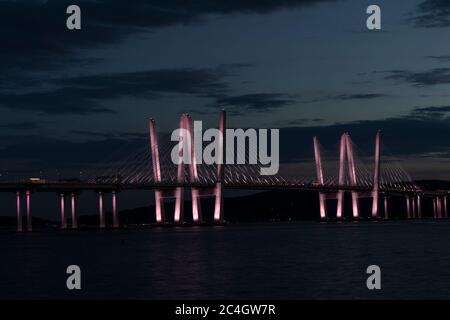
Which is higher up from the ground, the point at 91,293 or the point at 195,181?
the point at 195,181

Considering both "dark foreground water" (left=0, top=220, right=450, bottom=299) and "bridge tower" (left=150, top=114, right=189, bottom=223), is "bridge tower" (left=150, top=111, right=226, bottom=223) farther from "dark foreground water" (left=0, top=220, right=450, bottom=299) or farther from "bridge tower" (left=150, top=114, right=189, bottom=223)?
"dark foreground water" (left=0, top=220, right=450, bottom=299)

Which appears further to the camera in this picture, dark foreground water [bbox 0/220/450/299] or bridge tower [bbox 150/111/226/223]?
bridge tower [bbox 150/111/226/223]

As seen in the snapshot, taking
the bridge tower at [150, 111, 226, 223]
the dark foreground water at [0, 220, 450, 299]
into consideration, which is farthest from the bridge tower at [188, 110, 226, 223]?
the dark foreground water at [0, 220, 450, 299]

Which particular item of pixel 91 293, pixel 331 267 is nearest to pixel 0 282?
pixel 91 293

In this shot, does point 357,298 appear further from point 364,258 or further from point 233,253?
point 233,253

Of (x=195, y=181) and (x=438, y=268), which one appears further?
(x=195, y=181)

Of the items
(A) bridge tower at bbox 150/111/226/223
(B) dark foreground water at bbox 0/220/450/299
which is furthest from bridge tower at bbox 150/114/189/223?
(B) dark foreground water at bbox 0/220/450/299

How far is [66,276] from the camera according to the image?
150 feet

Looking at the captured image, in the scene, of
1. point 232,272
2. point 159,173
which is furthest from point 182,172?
point 232,272

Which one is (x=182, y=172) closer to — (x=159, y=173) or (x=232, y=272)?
(x=159, y=173)

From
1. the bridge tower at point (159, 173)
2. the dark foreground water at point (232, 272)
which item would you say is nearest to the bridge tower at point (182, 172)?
the bridge tower at point (159, 173)

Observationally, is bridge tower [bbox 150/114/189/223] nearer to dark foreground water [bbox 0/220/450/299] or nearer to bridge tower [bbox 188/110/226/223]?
bridge tower [bbox 188/110/226/223]
